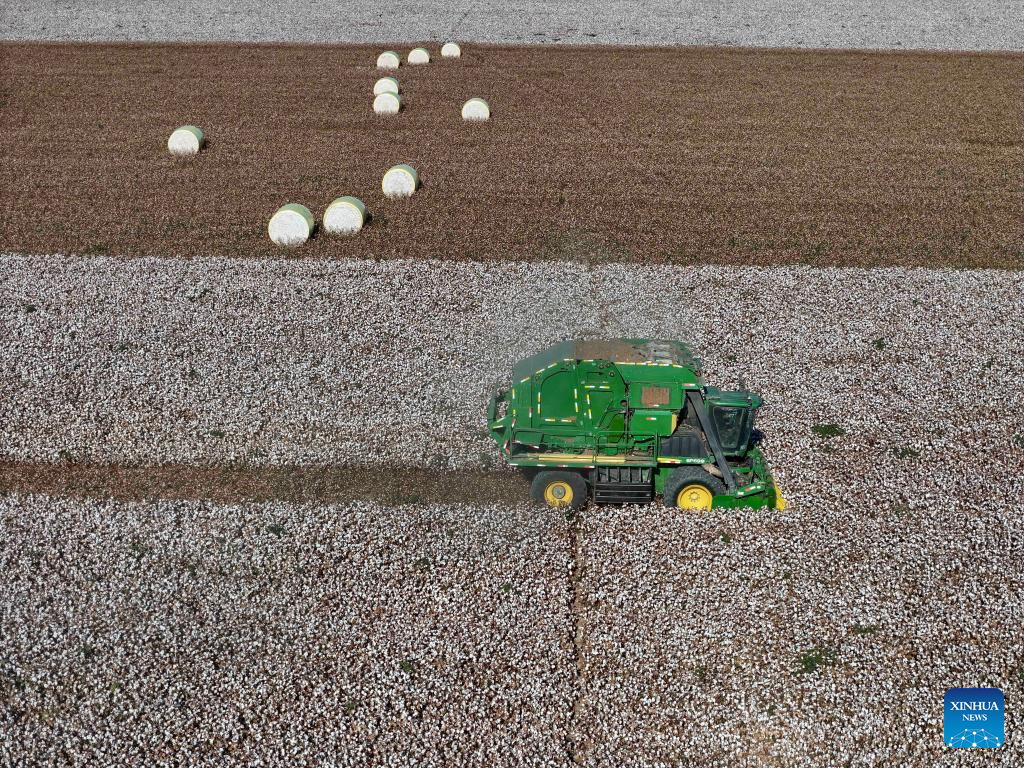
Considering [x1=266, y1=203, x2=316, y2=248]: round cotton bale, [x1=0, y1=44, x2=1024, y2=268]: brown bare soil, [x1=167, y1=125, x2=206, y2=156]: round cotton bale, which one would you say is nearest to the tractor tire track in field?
[x1=0, y1=44, x2=1024, y2=268]: brown bare soil

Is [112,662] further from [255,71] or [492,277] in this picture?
[255,71]

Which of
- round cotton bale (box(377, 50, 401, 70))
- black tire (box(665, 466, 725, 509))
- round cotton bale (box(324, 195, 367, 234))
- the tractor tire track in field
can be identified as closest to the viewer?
the tractor tire track in field

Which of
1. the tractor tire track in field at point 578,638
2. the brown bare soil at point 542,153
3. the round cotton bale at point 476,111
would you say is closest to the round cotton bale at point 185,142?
the brown bare soil at point 542,153

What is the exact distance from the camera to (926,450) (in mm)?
15398

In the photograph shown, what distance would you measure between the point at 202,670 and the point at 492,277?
12.2 metres

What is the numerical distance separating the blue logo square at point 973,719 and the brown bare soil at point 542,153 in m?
13.2

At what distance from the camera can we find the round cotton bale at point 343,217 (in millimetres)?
23016

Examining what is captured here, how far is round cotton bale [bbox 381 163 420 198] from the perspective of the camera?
2525cm

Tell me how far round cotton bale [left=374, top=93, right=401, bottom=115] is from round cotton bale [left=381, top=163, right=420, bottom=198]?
7.71m

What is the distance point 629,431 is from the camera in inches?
524

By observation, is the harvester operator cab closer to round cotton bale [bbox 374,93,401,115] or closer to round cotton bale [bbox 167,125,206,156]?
round cotton bale [bbox 167,125,206,156]

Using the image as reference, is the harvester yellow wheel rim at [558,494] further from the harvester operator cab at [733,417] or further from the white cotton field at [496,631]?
the harvester operator cab at [733,417]

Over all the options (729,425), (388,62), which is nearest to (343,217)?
(729,425)

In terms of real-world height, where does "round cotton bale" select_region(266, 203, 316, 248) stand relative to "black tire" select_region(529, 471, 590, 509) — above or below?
above
